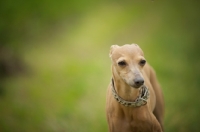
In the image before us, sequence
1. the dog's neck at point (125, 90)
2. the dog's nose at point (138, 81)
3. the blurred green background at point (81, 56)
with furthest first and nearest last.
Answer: the blurred green background at point (81, 56) → the dog's neck at point (125, 90) → the dog's nose at point (138, 81)

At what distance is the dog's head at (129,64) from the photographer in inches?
96.7

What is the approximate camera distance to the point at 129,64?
99.3 inches

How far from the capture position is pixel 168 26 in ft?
10.7

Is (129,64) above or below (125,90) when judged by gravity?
above

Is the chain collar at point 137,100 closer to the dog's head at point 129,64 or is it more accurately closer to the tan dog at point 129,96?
the tan dog at point 129,96

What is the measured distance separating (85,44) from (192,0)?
1078 mm

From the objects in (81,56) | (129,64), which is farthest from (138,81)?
(81,56)

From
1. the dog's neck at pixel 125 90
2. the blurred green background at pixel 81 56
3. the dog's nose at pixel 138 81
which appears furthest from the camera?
the blurred green background at pixel 81 56

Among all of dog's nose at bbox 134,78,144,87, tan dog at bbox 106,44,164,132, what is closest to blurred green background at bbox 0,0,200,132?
tan dog at bbox 106,44,164,132

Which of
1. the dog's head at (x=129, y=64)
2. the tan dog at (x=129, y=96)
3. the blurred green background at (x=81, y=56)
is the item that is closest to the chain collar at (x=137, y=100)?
the tan dog at (x=129, y=96)

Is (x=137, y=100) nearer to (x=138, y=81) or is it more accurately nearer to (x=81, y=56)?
(x=138, y=81)

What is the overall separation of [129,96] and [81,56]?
0.78m

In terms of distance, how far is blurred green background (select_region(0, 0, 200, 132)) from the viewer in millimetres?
3184

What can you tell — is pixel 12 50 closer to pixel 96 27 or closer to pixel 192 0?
pixel 96 27
